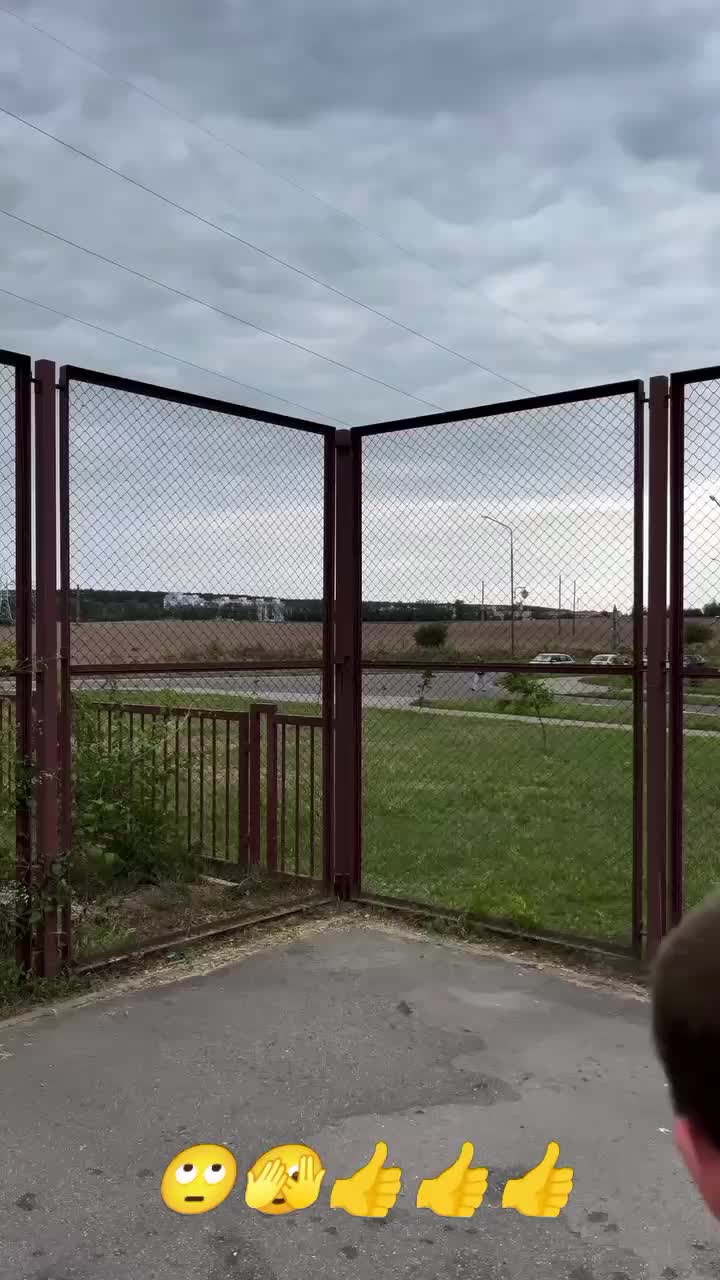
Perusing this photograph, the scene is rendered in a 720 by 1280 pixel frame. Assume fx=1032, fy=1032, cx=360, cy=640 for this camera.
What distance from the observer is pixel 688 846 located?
23.9 feet

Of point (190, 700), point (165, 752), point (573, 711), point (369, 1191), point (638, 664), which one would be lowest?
point (369, 1191)

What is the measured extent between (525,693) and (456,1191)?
2.85 meters

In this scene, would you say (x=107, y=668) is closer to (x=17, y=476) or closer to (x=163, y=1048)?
(x=17, y=476)

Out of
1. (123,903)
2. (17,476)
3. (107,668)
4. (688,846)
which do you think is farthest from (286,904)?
(688,846)

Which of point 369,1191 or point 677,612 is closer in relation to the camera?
point 369,1191

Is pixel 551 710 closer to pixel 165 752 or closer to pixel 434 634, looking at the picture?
pixel 434 634

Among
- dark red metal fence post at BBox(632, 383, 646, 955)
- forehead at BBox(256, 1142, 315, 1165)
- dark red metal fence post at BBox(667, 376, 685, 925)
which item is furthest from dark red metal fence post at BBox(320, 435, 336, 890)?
forehead at BBox(256, 1142, 315, 1165)

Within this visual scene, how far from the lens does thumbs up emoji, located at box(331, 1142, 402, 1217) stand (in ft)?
9.14

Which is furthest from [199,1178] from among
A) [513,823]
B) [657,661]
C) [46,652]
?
[513,823]

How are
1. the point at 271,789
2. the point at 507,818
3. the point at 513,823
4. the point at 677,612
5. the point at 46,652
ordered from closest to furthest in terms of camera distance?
the point at 46,652 → the point at 677,612 → the point at 271,789 → the point at 513,823 → the point at 507,818

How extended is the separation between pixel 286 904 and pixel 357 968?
0.99 meters

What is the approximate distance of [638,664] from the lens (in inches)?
185

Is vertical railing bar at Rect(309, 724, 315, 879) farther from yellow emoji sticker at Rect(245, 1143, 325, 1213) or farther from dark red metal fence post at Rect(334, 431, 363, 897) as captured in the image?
yellow emoji sticker at Rect(245, 1143, 325, 1213)

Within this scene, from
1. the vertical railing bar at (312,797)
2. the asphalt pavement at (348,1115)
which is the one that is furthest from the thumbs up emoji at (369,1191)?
the vertical railing bar at (312,797)
